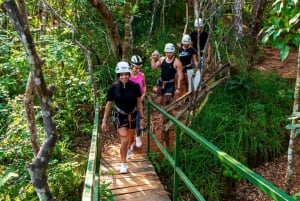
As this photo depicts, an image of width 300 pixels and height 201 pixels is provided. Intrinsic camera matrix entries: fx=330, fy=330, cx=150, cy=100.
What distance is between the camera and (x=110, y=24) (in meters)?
8.59

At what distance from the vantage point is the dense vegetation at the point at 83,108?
532 centimetres

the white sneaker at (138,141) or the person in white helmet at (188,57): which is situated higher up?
the person in white helmet at (188,57)

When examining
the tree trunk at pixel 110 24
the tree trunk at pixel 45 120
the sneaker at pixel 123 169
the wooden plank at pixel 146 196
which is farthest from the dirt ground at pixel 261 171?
the tree trunk at pixel 45 120

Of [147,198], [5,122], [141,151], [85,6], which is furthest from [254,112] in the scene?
[85,6]

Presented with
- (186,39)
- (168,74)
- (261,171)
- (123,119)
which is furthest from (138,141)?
(261,171)

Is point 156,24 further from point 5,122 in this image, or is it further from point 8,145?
point 8,145


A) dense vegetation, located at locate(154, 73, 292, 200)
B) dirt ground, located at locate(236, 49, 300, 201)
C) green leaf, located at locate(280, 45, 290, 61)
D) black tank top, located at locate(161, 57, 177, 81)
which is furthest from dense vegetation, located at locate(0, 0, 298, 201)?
green leaf, located at locate(280, 45, 290, 61)

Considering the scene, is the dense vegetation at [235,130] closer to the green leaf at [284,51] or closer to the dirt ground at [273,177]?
the dirt ground at [273,177]

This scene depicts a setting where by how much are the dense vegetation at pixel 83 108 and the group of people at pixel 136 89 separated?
0.75 m

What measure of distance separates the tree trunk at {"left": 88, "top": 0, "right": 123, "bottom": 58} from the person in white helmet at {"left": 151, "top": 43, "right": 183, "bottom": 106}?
2.10 meters

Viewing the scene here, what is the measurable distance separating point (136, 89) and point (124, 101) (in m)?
0.26

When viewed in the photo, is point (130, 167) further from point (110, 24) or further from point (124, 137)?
point (110, 24)

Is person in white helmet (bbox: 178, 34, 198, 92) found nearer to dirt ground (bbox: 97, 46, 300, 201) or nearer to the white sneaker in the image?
dirt ground (bbox: 97, 46, 300, 201)

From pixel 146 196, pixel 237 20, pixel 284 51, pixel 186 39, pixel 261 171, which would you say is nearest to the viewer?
pixel 284 51
